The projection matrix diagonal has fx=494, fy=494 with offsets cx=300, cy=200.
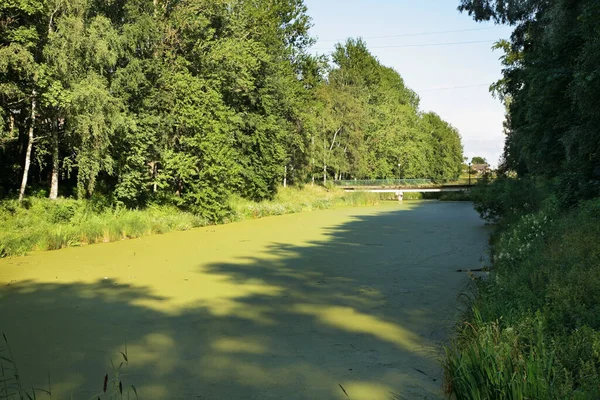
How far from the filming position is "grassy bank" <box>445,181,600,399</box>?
288 centimetres

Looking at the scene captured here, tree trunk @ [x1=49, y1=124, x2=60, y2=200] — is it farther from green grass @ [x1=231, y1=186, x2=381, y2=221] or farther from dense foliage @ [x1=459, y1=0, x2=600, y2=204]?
dense foliage @ [x1=459, y1=0, x2=600, y2=204]

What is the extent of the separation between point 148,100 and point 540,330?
17.0 meters

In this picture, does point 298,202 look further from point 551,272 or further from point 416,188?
point 551,272

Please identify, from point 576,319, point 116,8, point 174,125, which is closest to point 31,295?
point 576,319

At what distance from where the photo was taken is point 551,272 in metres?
4.88

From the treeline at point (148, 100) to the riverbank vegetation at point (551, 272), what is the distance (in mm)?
11745

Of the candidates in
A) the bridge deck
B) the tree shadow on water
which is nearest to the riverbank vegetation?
the tree shadow on water

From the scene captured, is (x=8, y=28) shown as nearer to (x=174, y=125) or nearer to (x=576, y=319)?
(x=174, y=125)

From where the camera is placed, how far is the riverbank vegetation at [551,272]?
120 inches

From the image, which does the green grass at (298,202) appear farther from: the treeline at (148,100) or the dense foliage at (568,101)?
the dense foliage at (568,101)

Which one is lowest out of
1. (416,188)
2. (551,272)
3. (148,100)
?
(551,272)

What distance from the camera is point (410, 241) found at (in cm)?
1355

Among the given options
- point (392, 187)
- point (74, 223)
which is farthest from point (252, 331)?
A: point (392, 187)

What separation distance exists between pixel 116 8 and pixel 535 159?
1549cm
